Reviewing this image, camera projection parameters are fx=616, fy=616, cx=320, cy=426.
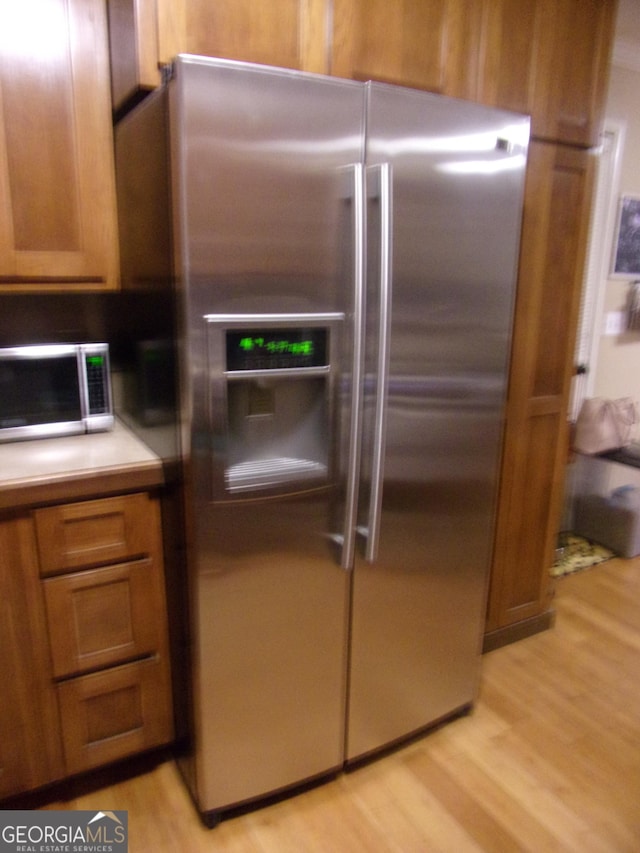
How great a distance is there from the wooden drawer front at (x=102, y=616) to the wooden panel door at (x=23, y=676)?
3 cm

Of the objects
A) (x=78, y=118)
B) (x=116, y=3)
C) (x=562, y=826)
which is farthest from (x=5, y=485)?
(x=562, y=826)

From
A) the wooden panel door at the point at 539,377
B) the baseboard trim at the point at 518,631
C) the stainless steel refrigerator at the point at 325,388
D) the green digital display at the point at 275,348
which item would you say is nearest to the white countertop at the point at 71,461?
the stainless steel refrigerator at the point at 325,388

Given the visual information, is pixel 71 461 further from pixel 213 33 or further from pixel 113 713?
pixel 213 33

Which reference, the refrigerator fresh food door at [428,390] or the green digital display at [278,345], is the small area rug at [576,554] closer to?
the refrigerator fresh food door at [428,390]

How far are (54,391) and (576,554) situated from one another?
262 centimetres

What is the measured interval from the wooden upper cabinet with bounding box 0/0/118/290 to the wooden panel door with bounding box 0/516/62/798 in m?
0.70

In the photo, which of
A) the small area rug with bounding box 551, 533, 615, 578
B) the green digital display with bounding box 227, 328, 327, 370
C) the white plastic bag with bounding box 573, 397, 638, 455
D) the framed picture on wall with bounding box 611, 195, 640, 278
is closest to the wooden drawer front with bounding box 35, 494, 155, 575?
the green digital display with bounding box 227, 328, 327, 370

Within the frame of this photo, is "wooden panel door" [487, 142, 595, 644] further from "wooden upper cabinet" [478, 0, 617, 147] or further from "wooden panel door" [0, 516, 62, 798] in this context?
"wooden panel door" [0, 516, 62, 798]

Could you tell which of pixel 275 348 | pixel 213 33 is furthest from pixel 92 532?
pixel 213 33

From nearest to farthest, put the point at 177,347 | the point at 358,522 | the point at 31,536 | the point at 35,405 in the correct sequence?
1. the point at 177,347
2. the point at 31,536
3. the point at 358,522
4. the point at 35,405

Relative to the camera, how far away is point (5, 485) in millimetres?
1353

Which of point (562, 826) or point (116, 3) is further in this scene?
point (562, 826)

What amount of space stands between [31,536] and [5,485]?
0.15m

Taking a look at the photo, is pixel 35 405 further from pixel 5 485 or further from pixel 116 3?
pixel 116 3
